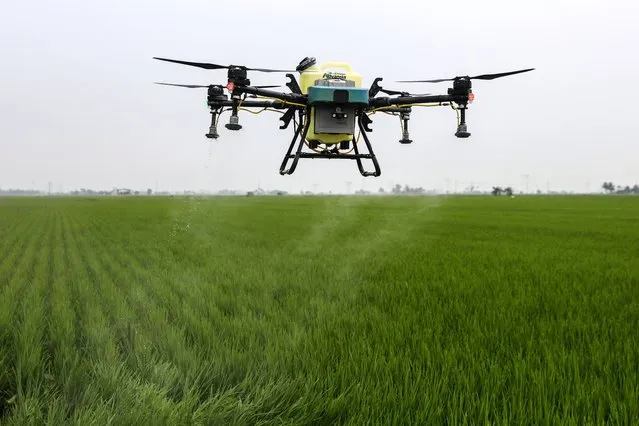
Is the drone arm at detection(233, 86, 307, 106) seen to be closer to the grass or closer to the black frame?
the black frame

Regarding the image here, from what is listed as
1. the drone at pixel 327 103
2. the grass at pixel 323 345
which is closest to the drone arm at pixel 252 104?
the drone at pixel 327 103

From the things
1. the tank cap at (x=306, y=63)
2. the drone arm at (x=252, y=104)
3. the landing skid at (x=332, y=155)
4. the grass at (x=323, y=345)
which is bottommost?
the grass at (x=323, y=345)

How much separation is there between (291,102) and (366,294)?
2.94m

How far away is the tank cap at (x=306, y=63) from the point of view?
3.26 m

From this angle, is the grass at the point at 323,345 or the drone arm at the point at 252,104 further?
the drone arm at the point at 252,104

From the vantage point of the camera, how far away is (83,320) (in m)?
4.29

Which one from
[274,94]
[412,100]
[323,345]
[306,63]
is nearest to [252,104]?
[274,94]

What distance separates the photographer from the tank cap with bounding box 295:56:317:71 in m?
3.26

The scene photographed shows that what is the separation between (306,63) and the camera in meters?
3.28

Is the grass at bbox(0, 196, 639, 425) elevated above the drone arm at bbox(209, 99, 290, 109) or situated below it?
below

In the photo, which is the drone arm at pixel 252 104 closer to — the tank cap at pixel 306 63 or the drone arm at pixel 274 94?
the drone arm at pixel 274 94

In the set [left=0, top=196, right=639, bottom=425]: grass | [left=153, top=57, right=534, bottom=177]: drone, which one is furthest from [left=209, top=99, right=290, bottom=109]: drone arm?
[left=0, top=196, right=639, bottom=425]: grass

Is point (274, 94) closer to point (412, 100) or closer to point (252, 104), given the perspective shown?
point (252, 104)

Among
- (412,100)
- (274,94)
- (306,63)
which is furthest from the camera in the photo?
(306,63)
